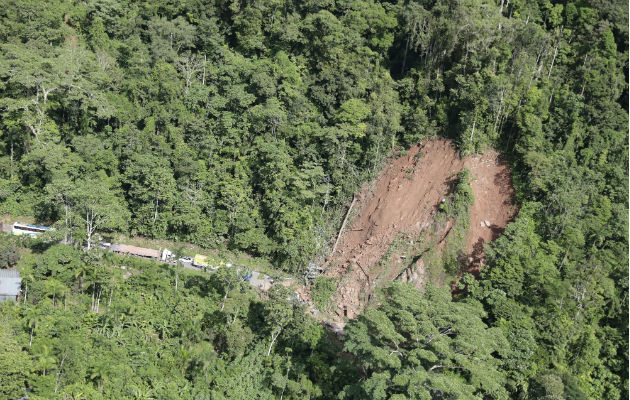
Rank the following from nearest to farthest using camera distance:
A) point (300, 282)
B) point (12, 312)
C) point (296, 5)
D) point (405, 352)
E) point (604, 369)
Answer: point (405, 352) < point (12, 312) < point (604, 369) < point (300, 282) < point (296, 5)

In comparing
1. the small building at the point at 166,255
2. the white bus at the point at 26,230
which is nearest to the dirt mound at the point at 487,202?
the small building at the point at 166,255

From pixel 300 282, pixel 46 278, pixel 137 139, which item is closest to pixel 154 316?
pixel 46 278

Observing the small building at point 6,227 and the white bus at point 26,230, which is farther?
the small building at point 6,227

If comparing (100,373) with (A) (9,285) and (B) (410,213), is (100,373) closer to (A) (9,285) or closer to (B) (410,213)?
(A) (9,285)

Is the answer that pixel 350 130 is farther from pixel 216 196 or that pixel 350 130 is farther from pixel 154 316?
pixel 154 316

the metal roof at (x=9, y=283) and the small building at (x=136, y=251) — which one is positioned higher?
the small building at (x=136, y=251)

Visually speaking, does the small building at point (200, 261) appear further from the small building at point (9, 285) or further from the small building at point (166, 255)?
the small building at point (9, 285)

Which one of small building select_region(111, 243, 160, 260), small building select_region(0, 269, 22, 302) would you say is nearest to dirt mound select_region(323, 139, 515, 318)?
small building select_region(111, 243, 160, 260)
